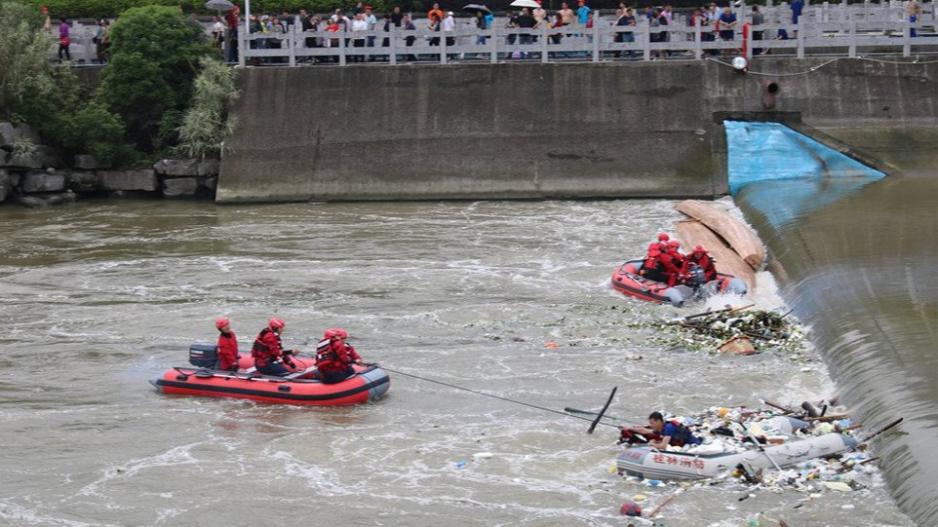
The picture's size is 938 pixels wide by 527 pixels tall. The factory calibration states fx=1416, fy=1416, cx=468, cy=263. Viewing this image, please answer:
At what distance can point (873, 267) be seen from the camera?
22203 millimetres

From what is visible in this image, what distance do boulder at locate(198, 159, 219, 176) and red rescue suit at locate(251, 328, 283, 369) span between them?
622 inches

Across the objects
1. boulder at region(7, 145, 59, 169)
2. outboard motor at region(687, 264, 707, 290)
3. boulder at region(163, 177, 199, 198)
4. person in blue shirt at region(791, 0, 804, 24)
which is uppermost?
person in blue shirt at region(791, 0, 804, 24)

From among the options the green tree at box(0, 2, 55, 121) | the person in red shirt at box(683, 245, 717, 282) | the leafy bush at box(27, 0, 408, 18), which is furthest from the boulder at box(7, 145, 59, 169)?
the person in red shirt at box(683, 245, 717, 282)

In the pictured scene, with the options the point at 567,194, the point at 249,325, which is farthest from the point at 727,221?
the point at 249,325

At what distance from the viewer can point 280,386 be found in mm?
18484

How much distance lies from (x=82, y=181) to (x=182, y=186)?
8.01ft

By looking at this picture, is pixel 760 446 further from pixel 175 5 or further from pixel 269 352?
pixel 175 5

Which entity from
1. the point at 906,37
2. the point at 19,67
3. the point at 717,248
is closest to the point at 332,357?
the point at 717,248

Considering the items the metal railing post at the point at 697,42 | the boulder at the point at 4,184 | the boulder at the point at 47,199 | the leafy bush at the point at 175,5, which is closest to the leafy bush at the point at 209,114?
the boulder at the point at 47,199

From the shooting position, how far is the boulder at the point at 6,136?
3297 cm

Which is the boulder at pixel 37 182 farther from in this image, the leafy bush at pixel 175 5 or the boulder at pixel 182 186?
the leafy bush at pixel 175 5

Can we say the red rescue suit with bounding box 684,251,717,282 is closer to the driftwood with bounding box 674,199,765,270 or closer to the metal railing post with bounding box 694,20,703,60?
the driftwood with bounding box 674,199,765,270

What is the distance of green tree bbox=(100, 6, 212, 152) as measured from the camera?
34.2m

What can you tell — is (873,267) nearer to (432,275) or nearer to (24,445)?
(432,275)
